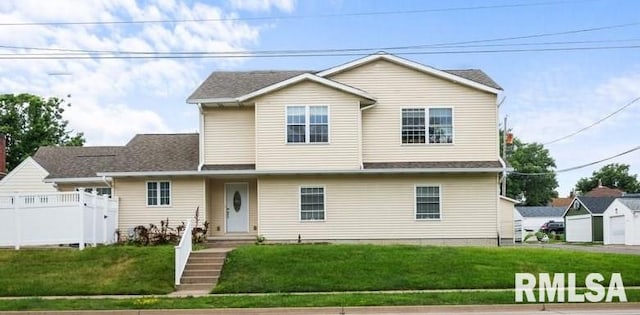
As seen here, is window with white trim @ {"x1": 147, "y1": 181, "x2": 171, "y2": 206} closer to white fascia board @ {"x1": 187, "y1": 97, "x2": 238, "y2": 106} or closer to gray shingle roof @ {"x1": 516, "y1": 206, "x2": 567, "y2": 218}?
white fascia board @ {"x1": 187, "y1": 97, "x2": 238, "y2": 106}

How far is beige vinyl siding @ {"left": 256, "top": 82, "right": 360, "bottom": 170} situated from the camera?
26531 mm

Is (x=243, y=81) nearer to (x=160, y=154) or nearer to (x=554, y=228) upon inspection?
(x=160, y=154)

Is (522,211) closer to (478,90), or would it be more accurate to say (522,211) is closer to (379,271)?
(478,90)

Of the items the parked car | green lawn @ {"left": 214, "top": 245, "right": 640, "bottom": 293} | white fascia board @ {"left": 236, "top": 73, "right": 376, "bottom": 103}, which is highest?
white fascia board @ {"left": 236, "top": 73, "right": 376, "bottom": 103}

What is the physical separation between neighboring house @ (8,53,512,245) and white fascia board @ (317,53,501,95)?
0.04m

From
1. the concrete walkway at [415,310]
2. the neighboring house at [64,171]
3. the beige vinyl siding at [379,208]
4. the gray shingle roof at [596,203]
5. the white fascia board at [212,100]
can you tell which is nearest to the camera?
the concrete walkway at [415,310]

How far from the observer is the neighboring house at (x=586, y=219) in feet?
177

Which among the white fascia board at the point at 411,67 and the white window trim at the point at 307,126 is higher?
the white fascia board at the point at 411,67

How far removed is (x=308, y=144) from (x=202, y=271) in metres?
7.82

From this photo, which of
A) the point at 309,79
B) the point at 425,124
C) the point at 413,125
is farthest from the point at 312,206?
the point at 425,124

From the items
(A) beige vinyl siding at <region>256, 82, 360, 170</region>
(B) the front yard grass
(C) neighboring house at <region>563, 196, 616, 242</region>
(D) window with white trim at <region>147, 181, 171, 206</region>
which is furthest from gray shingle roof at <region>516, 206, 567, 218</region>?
(B) the front yard grass

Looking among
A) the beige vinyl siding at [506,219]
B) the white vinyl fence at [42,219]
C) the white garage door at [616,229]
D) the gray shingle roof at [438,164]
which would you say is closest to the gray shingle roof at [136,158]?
the white vinyl fence at [42,219]

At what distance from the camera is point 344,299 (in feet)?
52.3

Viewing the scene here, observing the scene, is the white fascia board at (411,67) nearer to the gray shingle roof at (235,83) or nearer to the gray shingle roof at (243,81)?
the gray shingle roof at (243,81)
